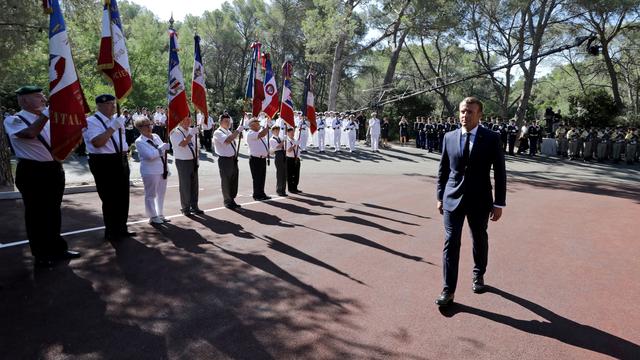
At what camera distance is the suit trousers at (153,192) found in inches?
298

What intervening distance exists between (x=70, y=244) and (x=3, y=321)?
2609mm

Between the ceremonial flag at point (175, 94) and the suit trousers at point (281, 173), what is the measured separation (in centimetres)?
332

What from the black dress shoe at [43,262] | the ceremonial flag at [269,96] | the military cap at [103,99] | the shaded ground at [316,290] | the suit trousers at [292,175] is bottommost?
the shaded ground at [316,290]

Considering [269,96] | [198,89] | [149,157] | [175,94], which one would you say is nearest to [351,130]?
[269,96]

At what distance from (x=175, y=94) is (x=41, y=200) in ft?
10.9

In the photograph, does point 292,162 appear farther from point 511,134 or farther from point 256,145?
point 511,134

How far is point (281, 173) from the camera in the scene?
445 inches

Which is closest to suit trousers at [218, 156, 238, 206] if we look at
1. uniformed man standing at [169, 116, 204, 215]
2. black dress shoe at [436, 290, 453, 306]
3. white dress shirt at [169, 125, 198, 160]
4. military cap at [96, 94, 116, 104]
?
uniformed man standing at [169, 116, 204, 215]

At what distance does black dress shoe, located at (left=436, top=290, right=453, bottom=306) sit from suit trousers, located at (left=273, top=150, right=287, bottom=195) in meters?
7.01

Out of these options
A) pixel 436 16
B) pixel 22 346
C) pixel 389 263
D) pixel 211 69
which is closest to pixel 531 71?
pixel 436 16

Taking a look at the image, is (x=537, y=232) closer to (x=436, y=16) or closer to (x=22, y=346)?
(x=22, y=346)

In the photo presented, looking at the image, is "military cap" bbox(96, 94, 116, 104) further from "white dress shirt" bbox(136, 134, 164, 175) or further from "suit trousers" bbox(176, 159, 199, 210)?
"suit trousers" bbox(176, 159, 199, 210)

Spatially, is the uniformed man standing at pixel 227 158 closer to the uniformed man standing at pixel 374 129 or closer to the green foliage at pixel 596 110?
the uniformed man standing at pixel 374 129

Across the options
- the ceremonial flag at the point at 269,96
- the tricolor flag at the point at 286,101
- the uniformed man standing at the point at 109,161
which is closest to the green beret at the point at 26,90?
the uniformed man standing at the point at 109,161
